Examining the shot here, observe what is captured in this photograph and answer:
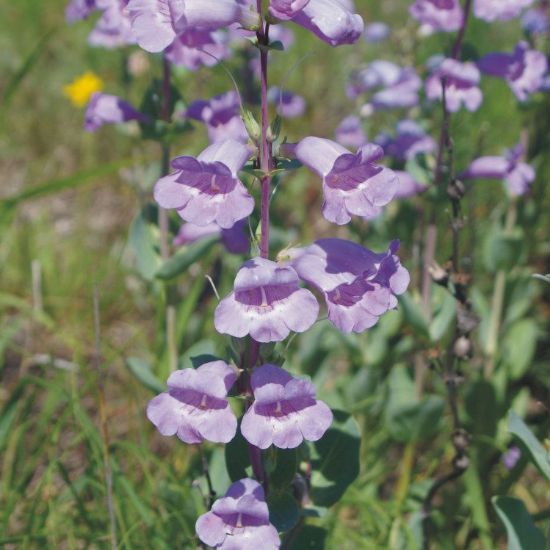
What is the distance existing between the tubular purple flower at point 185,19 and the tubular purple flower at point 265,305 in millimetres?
493

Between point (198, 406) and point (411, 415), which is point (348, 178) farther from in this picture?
point (411, 415)

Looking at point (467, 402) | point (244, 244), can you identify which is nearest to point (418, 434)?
point (467, 402)

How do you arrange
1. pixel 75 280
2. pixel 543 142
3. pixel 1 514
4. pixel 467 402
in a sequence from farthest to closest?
pixel 75 280
pixel 543 142
pixel 467 402
pixel 1 514

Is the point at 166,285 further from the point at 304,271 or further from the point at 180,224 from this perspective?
the point at 304,271

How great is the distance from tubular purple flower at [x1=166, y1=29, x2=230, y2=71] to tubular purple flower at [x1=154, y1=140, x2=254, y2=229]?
73cm

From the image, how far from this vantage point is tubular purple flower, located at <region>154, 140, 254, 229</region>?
4.96 feet

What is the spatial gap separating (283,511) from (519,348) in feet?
5.83

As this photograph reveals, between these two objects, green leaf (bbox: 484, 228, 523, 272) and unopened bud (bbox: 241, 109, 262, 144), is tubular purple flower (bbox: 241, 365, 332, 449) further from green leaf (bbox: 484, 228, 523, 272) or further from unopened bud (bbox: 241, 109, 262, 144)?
green leaf (bbox: 484, 228, 523, 272)

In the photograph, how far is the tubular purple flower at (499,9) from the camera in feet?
8.25

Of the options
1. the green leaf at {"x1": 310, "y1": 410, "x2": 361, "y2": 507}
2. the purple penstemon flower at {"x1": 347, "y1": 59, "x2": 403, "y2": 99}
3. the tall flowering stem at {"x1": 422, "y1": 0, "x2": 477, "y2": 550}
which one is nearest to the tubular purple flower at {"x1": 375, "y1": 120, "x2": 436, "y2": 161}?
the purple penstemon flower at {"x1": 347, "y1": 59, "x2": 403, "y2": 99}


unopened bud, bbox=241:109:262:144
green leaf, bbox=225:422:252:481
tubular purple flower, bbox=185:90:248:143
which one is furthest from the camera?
tubular purple flower, bbox=185:90:248:143

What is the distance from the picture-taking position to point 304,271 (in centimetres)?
165

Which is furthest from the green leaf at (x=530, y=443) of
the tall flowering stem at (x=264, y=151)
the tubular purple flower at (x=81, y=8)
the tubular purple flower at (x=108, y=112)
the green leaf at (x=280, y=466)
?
the tubular purple flower at (x=81, y=8)

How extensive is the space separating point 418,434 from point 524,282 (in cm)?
97
